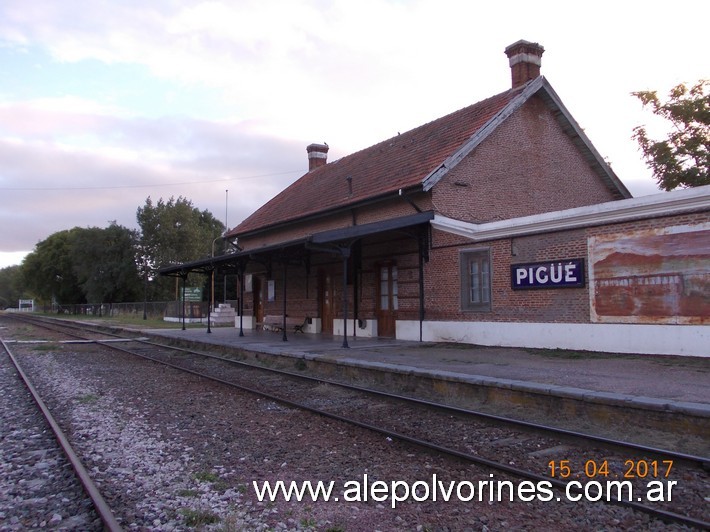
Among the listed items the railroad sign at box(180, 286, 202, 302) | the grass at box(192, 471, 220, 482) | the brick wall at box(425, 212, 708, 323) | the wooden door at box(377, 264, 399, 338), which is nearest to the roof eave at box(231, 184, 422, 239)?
the brick wall at box(425, 212, 708, 323)

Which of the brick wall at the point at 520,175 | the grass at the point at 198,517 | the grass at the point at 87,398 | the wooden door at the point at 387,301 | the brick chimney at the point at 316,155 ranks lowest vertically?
the grass at the point at 198,517

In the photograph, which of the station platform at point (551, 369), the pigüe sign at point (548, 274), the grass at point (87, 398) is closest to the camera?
the station platform at point (551, 369)

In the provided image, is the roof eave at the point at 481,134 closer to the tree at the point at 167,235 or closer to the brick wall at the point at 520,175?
the brick wall at the point at 520,175

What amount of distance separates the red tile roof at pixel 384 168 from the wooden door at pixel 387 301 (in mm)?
2427

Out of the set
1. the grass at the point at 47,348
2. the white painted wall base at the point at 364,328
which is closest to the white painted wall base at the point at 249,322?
the white painted wall base at the point at 364,328

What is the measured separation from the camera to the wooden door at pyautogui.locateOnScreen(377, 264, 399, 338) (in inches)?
651

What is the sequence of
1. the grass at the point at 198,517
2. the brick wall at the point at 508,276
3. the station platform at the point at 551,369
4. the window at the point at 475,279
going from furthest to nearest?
the window at the point at 475,279 < the brick wall at the point at 508,276 < the station platform at the point at 551,369 < the grass at the point at 198,517

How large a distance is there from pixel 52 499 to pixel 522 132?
55.0 ft

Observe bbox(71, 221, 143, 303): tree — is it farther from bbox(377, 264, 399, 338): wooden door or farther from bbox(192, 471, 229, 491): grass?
bbox(192, 471, 229, 491): grass

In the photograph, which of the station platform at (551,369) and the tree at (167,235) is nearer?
the station platform at (551,369)

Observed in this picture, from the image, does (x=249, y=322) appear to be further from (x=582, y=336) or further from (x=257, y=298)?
(x=582, y=336)

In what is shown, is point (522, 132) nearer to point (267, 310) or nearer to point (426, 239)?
point (426, 239)

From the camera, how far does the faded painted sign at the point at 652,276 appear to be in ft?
31.8

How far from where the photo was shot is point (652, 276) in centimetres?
1032
